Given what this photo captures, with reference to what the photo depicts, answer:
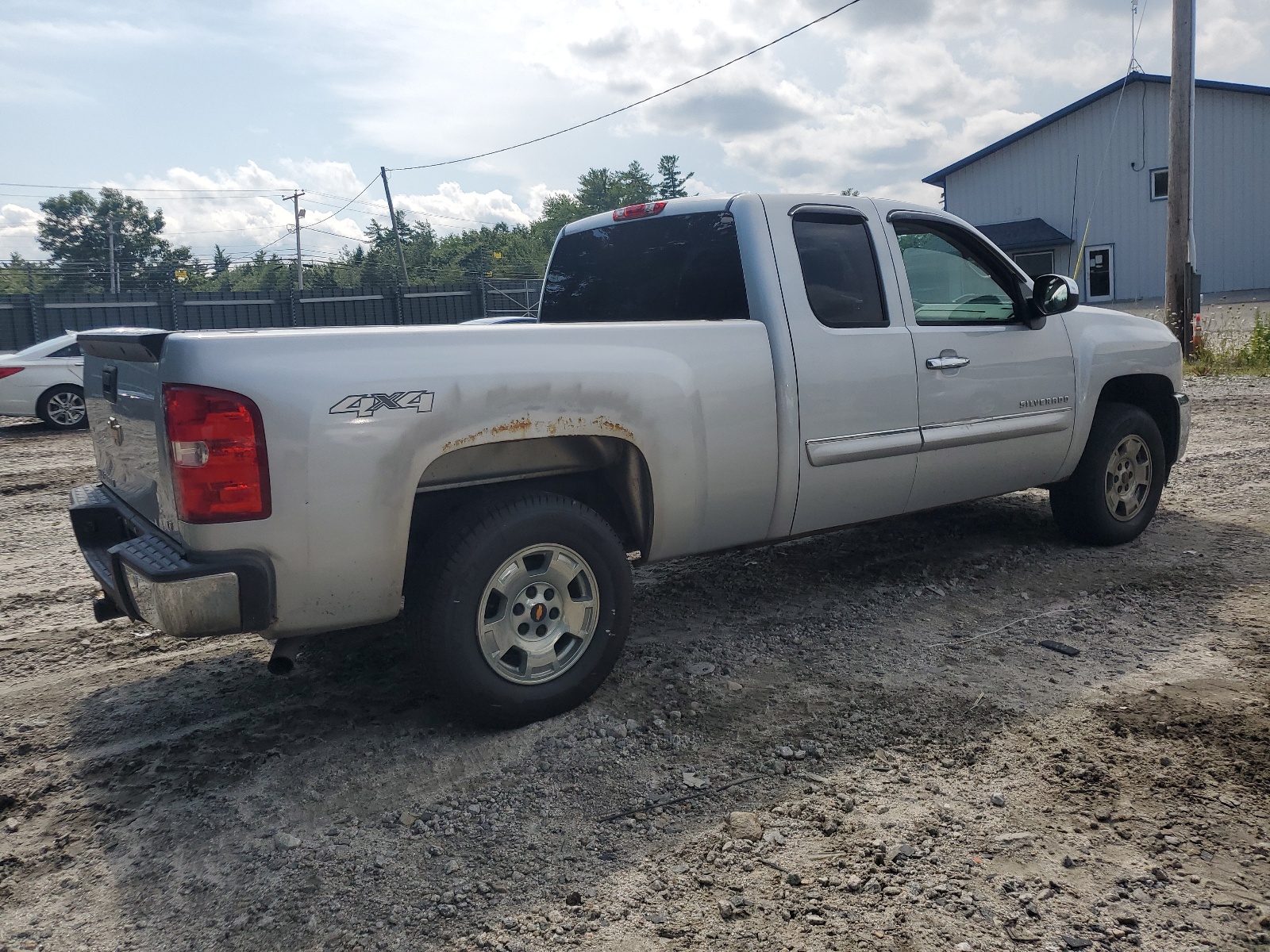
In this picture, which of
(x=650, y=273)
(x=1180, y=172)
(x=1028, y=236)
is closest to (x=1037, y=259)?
(x=1028, y=236)

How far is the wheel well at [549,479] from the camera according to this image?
3482 mm

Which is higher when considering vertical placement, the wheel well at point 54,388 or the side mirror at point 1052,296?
the side mirror at point 1052,296

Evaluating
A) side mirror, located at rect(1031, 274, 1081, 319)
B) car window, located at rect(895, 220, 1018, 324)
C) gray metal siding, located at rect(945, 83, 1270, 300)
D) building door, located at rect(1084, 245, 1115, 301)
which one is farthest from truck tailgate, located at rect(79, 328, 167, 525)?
building door, located at rect(1084, 245, 1115, 301)

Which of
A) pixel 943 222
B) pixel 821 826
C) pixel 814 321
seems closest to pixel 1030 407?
pixel 943 222

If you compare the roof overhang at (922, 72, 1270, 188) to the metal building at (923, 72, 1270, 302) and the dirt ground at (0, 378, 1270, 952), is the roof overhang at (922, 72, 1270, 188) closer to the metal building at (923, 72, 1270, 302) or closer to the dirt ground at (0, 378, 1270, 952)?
the metal building at (923, 72, 1270, 302)

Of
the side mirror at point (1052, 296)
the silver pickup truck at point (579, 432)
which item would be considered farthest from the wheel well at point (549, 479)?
the side mirror at point (1052, 296)

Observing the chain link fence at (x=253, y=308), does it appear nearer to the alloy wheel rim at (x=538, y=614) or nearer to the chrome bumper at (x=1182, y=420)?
the chrome bumper at (x=1182, y=420)

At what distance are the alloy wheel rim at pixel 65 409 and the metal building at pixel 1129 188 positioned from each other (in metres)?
28.5

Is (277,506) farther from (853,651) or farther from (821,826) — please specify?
(853,651)

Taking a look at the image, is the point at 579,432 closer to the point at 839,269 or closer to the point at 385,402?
the point at 385,402

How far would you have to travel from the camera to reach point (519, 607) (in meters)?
3.46

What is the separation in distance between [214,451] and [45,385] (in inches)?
482

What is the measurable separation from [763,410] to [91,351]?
2.65 meters

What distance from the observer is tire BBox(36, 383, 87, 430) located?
43.2ft
